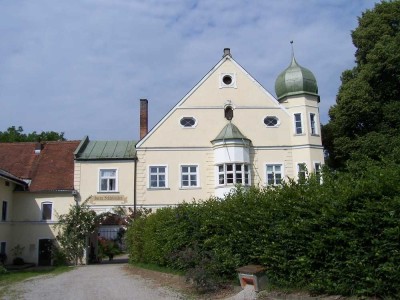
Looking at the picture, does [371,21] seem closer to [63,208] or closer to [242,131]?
[242,131]

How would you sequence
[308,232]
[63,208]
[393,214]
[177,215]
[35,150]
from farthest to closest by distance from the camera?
[35,150] < [63,208] < [177,215] < [308,232] < [393,214]

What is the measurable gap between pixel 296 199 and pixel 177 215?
22.1 ft

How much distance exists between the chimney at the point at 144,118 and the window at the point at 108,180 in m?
3.58

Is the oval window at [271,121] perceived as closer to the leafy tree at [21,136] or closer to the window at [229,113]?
the window at [229,113]

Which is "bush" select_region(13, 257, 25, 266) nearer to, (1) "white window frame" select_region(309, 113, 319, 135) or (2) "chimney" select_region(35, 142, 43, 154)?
(2) "chimney" select_region(35, 142, 43, 154)

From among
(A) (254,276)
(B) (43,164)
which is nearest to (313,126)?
(B) (43,164)

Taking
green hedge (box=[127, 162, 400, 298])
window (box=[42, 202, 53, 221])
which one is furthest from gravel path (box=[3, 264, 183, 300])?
window (box=[42, 202, 53, 221])

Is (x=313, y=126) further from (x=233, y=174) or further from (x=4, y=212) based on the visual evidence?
(x=4, y=212)

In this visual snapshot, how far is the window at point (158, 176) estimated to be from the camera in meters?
31.1

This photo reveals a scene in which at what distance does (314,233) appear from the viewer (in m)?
10.9

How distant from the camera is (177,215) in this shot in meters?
17.5

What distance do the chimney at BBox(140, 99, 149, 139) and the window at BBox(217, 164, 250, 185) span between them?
6.68m

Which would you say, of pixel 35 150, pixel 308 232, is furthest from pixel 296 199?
pixel 35 150

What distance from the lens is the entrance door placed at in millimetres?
30328
